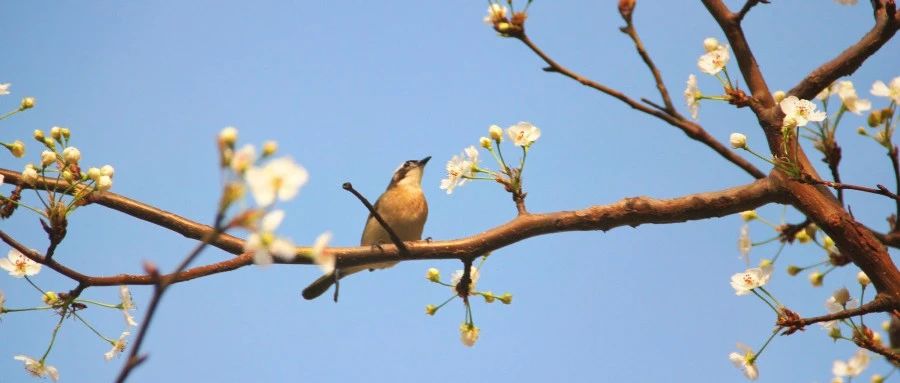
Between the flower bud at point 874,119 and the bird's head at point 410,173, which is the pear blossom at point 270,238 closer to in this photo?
the flower bud at point 874,119

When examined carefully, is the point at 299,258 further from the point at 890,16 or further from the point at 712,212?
the point at 890,16

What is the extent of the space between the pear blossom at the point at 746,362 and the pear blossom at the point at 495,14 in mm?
2167

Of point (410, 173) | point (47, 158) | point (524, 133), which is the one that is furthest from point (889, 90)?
point (410, 173)

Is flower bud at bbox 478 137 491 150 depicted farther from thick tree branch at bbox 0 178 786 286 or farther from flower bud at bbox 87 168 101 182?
flower bud at bbox 87 168 101 182

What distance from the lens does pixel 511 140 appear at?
4.30 m

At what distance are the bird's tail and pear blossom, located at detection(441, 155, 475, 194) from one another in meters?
1.84

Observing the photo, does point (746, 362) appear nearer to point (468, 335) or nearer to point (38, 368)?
point (468, 335)

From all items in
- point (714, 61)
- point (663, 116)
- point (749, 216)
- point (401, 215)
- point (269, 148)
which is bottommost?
point (269, 148)

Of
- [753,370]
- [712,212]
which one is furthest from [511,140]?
[753,370]

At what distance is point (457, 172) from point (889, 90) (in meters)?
2.32

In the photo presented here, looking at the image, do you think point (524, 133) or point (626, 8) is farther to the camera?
point (524, 133)

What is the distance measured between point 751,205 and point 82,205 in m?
3.46

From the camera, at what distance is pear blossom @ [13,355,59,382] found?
381 centimetres

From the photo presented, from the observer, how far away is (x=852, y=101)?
396 centimetres
